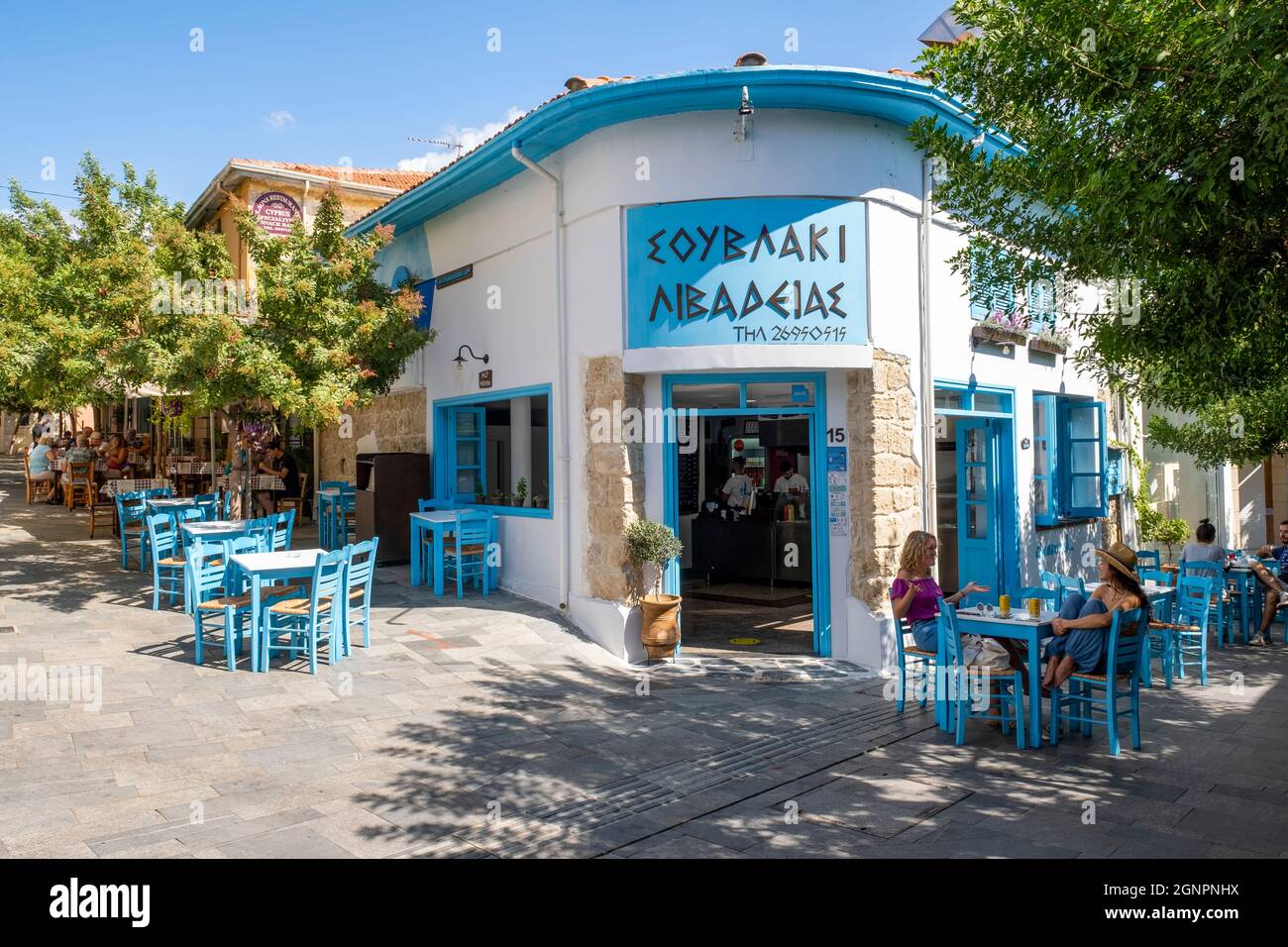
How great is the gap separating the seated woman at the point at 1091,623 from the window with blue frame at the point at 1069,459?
238 inches

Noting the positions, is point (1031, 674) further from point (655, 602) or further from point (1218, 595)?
point (1218, 595)

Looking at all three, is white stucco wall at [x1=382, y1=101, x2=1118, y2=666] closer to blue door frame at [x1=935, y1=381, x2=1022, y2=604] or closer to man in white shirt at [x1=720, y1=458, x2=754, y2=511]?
blue door frame at [x1=935, y1=381, x2=1022, y2=604]

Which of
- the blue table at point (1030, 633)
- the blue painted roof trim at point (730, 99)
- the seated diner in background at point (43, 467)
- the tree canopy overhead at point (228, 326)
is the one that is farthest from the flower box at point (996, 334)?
the seated diner in background at point (43, 467)

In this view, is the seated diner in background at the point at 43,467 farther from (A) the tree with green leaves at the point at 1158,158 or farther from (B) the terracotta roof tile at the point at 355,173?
(A) the tree with green leaves at the point at 1158,158

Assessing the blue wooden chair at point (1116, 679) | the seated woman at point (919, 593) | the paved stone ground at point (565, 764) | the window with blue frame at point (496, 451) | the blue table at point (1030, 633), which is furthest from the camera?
the window with blue frame at point (496, 451)

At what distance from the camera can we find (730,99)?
8.55m

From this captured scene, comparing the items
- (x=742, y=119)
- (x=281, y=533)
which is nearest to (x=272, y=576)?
(x=281, y=533)

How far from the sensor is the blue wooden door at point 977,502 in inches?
448

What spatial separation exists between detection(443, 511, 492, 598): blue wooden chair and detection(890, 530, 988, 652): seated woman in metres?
5.04

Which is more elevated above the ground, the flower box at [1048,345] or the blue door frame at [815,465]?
the flower box at [1048,345]

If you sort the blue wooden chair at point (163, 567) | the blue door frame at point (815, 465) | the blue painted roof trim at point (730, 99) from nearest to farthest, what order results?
the blue painted roof trim at point (730, 99) < the blue door frame at point (815, 465) < the blue wooden chair at point (163, 567)

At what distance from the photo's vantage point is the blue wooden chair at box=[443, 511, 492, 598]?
34.7 feet

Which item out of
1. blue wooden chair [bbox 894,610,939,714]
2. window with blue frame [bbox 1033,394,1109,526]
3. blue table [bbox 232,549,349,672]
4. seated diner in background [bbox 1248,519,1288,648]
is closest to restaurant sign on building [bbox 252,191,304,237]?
blue table [bbox 232,549,349,672]

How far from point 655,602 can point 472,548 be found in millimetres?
2870
